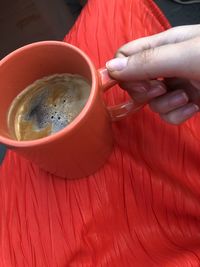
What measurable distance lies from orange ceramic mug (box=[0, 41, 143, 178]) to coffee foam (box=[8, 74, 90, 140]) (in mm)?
14

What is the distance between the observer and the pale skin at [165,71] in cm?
40

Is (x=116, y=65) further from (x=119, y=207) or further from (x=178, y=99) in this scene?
(x=119, y=207)

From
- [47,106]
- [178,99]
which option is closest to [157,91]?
[178,99]

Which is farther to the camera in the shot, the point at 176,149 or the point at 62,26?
the point at 62,26

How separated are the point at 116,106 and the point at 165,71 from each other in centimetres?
7

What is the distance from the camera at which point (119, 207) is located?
1.74 ft

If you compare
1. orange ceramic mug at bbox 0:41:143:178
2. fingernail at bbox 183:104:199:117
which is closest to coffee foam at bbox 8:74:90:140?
orange ceramic mug at bbox 0:41:143:178

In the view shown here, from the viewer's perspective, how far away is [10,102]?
48cm

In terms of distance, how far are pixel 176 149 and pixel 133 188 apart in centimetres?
8

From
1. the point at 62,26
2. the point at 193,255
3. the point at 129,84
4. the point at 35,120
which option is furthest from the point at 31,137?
the point at 62,26

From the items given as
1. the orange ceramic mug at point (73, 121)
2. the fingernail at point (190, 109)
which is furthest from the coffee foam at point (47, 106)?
the fingernail at point (190, 109)

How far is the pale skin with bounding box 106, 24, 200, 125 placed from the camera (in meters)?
0.40

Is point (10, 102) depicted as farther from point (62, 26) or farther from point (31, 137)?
point (62, 26)

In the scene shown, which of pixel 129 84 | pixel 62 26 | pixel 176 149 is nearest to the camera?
pixel 129 84
